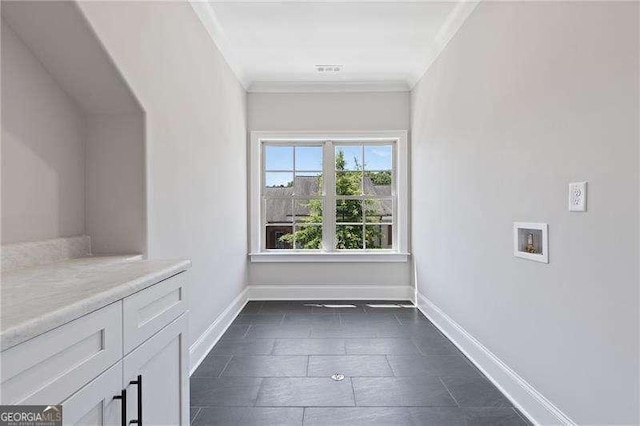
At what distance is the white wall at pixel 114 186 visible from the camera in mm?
1916

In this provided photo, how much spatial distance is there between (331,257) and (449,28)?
278 centimetres

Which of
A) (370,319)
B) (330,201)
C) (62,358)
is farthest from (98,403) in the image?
(330,201)

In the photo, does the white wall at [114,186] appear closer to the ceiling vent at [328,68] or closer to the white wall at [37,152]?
the white wall at [37,152]

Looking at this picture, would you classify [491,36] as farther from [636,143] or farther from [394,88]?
[394,88]

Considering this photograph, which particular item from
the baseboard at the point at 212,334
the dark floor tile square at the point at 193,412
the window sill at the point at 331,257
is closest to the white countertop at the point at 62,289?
the dark floor tile square at the point at 193,412

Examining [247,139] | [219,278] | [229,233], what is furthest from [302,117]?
[219,278]

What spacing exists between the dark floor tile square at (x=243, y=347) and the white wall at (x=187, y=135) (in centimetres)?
23

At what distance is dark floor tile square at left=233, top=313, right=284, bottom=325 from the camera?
3.82 metres

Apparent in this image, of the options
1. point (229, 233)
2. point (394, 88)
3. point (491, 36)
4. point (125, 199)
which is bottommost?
point (229, 233)

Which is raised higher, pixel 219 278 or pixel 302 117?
pixel 302 117

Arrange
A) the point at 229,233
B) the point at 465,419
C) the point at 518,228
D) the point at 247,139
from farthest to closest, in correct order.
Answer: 1. the point at 247,139
2. the point at 229,233
3. the point at 518,228
4. the point at 465,419

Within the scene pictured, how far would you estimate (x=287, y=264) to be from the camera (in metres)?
4.80

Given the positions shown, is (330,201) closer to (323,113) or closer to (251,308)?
(323,113)

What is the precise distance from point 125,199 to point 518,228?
2.17 m
